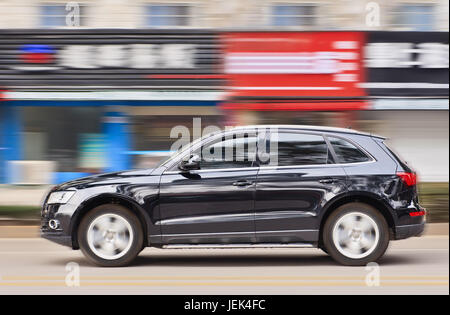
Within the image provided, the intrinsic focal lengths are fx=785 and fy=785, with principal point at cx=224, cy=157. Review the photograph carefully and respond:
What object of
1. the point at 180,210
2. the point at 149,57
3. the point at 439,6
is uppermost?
the point at 439,6

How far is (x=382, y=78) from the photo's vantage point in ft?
55.9

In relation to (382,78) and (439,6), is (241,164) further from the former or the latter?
(439,6)

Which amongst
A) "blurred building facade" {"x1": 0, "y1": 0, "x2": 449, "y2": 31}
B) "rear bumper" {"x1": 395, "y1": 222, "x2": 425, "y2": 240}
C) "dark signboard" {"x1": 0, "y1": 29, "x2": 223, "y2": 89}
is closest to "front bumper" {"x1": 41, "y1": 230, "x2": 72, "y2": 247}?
"rear bumper" {"x1": 395, "y1": 222, "x2": 425, "y2": 240}

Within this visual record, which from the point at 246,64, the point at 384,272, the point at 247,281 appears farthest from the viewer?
the point at 246,64

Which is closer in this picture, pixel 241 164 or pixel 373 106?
pixel 241 164

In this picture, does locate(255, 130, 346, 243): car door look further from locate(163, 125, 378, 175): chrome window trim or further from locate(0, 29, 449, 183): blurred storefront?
locate(0, 29, 449, 183): blurred storefront

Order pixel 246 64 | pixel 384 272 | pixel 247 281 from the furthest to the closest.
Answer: pixel 246 64
pixel 384 272
pixel 247 281

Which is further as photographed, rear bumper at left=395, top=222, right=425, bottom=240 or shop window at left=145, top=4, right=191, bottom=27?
shop window at left=145, top=4, right=191, bottom=27

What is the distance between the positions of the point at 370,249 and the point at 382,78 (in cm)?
920

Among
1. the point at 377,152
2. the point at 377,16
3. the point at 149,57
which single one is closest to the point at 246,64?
the point at 149,57

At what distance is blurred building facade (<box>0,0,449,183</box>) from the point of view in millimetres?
16828

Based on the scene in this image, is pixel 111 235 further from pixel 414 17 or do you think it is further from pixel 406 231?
pixel 414 17

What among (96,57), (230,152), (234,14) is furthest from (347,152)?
(96,57)

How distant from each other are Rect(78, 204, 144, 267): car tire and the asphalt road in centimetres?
15
